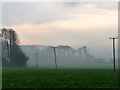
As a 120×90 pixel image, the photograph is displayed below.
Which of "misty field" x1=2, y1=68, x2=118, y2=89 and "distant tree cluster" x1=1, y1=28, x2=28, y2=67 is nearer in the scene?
"misty field" x1=2, y1=68, x2=118, y2=89

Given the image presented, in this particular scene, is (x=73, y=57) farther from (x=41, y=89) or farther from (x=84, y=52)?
(x=41, y=89)

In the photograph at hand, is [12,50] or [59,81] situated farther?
[12,50]

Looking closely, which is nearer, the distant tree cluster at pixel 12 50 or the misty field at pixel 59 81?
the misty field at pixel 59 81

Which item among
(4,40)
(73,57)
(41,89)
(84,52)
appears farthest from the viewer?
(73,57)

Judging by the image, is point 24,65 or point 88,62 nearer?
point 24,65

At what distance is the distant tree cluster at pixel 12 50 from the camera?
288 feet

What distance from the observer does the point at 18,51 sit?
8875 centimetres

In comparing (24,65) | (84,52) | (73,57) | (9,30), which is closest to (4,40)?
(9,30)

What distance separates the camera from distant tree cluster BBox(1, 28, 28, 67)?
8781cm

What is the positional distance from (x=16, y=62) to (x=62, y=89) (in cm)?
7674

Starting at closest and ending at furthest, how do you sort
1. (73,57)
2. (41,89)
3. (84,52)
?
(41,89), (84,52), (73,57)

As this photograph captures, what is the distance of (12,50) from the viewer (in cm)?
8838

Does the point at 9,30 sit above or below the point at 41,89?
above

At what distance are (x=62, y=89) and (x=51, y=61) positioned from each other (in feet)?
470
